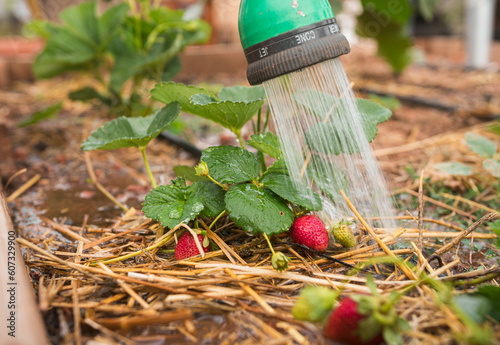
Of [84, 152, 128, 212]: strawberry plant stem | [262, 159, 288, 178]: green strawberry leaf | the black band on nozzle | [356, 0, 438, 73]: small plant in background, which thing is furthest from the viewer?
[356, 0, 438, 73]: small plant in background

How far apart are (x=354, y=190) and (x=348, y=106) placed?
209mm

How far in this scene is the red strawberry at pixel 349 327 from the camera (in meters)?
0.55

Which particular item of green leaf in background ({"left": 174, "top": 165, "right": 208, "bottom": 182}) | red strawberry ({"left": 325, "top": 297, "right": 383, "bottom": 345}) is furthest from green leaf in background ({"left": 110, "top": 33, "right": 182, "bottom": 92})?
red strawberry ({"left": 325, "top": 297, "right": 383, "bottom": 345})

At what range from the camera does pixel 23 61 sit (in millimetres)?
3338

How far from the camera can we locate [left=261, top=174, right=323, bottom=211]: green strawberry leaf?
80 cm

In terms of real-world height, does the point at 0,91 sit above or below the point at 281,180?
above

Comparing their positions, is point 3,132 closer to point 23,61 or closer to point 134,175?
point 134,175

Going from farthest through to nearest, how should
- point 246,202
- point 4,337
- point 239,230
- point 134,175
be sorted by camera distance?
1. point 134,175
2. point 239,230
3. point 246,202
4. point 4,337

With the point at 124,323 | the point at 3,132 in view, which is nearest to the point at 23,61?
the point at 3,132

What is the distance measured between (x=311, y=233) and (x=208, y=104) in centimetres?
34

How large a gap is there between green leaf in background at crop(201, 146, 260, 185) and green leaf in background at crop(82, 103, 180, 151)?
122 mm

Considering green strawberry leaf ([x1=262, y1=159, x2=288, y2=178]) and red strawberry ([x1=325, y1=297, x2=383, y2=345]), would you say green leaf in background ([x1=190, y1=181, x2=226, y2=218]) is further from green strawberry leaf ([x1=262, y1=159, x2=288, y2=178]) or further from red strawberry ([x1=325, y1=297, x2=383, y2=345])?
red strawberry ([x1=325, y1=297, x2=383, y2=345])

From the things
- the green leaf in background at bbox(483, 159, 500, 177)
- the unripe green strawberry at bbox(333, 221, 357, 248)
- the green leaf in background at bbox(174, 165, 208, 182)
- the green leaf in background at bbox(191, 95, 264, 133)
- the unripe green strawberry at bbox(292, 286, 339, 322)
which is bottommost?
the green leaf in background at bbox(483, 159, 500, 177)

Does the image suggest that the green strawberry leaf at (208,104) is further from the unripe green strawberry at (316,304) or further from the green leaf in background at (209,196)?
the unripe green strawberry at (316,304)
